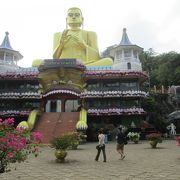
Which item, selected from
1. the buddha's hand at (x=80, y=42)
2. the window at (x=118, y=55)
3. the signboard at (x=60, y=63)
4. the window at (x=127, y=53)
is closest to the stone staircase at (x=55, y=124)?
the signboard at (x=60, y=63)

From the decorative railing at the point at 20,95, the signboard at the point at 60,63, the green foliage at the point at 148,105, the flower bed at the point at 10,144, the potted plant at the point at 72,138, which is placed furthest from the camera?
the green foliage at the point at 148,105

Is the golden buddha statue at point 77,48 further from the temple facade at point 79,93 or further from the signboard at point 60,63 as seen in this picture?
the signboard at point 60,63

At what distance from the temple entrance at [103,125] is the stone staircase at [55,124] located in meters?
2.12

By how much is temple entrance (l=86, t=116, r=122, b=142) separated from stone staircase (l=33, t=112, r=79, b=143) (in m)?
2.12

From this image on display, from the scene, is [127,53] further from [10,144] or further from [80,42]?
[10,144]

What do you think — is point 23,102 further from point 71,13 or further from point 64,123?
point 71,13

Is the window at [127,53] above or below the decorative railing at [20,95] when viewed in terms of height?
above

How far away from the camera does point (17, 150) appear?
24.1 ft

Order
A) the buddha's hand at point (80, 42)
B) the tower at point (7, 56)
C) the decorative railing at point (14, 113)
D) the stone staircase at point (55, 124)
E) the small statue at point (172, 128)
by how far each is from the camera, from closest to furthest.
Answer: the stone staircase at point (55, 124) → the decorative railing at point (14, 113) → the small statue at point (172, 128) → the tower at point (7, 56) → the buddha's hand at point (80, 42)

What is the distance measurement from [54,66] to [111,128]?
30.5 ft

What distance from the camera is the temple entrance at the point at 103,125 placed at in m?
28.3

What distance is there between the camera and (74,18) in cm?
4072

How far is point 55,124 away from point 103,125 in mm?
5496

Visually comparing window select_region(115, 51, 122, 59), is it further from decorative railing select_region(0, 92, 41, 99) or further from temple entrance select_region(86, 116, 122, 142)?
decorative railing select_region(0, 92, 41, 99)
